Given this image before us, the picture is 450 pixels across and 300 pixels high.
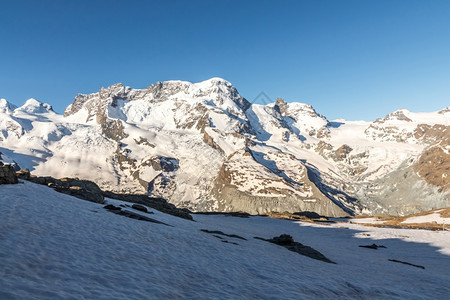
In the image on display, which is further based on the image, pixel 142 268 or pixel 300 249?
pixel 300 249

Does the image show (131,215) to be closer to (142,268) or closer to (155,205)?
(142,268)

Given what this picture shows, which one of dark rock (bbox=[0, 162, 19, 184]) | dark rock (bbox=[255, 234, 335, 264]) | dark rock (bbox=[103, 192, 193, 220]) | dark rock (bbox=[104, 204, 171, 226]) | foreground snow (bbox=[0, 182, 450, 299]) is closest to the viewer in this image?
foreground snow (bbox=[0, 182, 450, 299])

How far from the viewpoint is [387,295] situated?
1272 cm

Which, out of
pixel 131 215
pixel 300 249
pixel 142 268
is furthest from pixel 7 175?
pixel 300 249

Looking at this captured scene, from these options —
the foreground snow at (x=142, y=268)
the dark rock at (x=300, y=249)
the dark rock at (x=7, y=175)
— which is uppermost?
the dark rock at (x=7, y=175)

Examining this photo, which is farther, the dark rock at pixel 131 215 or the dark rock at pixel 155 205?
the dark rock at pixel 155 205

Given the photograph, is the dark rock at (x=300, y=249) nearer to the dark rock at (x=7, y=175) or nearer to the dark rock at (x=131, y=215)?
the dark rock at (x=131, y=215)

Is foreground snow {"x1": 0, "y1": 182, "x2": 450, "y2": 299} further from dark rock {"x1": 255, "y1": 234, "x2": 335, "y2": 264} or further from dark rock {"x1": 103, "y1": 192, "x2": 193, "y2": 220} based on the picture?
dark rock {"x1": 103, "y1": 192, "x2": 193, "y2": 220}

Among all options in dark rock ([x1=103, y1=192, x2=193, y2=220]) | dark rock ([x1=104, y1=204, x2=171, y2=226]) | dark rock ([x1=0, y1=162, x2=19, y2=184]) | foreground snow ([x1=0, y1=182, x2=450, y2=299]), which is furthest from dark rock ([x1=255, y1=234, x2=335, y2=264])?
dark rock ([x1=0, y1=162, x2=19, y2=184])

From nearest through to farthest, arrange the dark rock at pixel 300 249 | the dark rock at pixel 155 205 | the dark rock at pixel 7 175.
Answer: the dark rock at pixel 300 249
the dark rock at pixel 7 175
the dark rock at pixel 155 205

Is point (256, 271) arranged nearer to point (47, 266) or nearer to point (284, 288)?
point (284, 288)

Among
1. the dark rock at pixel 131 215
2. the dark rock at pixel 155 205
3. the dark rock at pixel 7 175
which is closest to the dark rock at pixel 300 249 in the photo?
the dark rock at pixel 131 215

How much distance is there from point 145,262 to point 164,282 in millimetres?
2239

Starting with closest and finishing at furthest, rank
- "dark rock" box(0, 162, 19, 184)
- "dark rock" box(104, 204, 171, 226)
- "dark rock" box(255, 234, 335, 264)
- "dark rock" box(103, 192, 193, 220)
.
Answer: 1. "dark rock" box(255, 234, 335, 264)
2. "dark rock" box(104, 204, 171, 226)
3. "dark rock" box(0, 162, 19, 184)
4. "dark rock" box(103, 192, 193, 220)
